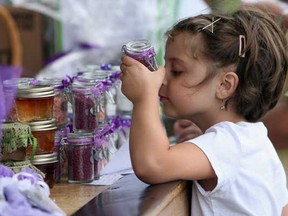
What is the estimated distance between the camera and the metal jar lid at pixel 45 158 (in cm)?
215

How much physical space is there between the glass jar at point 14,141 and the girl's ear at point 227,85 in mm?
553

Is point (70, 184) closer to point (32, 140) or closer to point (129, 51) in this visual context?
point (32, 140)

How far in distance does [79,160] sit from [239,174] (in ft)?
1.58

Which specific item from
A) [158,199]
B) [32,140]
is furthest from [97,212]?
[32,140]

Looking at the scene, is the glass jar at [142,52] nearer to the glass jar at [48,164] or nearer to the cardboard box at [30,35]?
the glass jar at [48,164]

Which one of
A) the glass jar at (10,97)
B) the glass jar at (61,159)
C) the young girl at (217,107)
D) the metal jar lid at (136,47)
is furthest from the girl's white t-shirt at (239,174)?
the glass jar at (10,97)

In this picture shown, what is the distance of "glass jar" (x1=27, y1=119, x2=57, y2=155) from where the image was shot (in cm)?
217

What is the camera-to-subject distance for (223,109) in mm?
2244

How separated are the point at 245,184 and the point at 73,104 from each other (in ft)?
2.00

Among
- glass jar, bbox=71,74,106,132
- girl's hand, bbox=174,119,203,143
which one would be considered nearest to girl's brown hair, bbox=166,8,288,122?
glass jar, bbox=71,74,106,132

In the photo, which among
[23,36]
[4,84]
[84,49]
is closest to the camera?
[4,84]

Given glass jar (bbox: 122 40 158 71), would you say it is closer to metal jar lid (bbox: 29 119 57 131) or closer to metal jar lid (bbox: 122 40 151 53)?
metal jar lid (bbox: 122 40 151 53)

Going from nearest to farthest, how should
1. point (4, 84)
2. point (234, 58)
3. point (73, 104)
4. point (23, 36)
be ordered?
1. point (4, 84)
2. point (234, 58)
3. point (73, 104)
4. point (23, 36)

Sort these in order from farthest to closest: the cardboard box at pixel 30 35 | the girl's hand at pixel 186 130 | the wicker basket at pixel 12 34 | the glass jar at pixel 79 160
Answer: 1. the cardboard box at pixel 30 35
2. the wicker basket at pixel 12 34
3. the girl's hand at pixel 186 130
4. the glass jar at pixel 79 160
